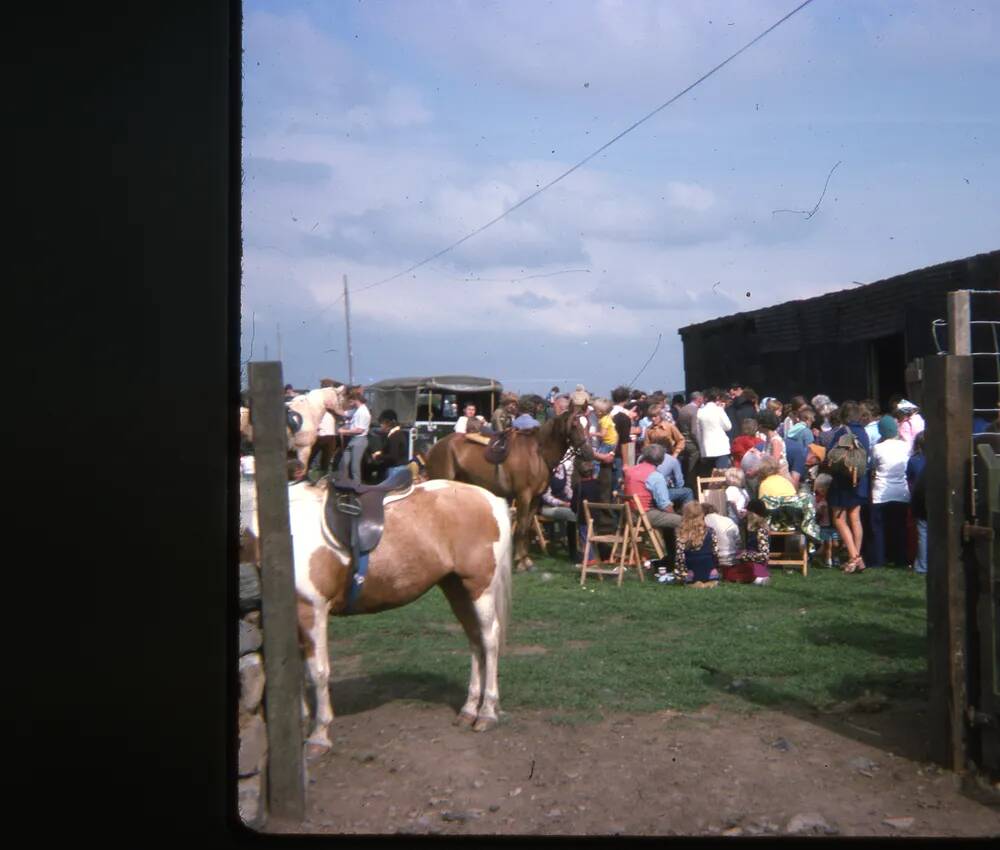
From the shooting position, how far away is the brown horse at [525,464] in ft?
40.5

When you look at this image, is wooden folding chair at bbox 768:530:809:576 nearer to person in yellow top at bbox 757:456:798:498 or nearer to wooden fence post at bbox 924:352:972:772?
person in yellow top at bbox 757:456:798:498

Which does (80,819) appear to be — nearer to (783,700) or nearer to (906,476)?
(783,700)

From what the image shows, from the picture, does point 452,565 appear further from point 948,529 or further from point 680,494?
point 680,494

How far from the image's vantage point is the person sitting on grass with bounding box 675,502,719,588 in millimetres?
10742

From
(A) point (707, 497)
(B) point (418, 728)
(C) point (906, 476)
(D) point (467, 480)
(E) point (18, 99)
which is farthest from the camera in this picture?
(D) point (467, 480)

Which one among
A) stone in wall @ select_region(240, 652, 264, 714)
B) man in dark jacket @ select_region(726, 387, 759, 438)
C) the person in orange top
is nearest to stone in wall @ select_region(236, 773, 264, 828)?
stone in wall @ select_region(240, 652, 264, 714)

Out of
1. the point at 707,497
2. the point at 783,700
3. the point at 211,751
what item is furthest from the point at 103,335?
the point at 707,497

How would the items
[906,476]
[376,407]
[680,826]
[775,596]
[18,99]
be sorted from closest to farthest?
[18,99] → [680,826] → [775,596] → [906,476] → [376,407]

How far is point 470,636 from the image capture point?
6.79 metres

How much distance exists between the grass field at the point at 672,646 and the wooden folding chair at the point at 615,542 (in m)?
0.24

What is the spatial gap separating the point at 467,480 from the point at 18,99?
30.1 ft

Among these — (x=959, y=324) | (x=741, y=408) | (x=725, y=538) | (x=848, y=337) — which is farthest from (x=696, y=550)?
(x=848, y=337)

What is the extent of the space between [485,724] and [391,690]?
1.05 metres

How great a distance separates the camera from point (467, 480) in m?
13.1
